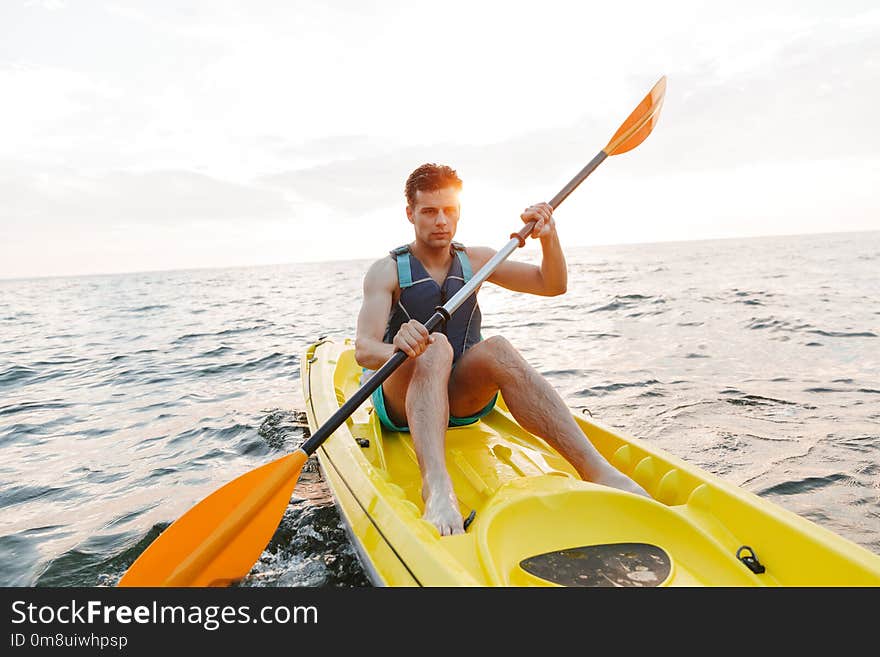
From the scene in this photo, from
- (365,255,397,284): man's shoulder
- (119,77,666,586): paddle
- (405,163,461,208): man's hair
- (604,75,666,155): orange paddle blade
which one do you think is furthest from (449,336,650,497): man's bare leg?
(604,75,666,155): orange paddle blade

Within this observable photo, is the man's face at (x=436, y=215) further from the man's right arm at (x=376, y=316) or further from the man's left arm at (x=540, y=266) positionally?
the man's left arm at (x=540, y=266)

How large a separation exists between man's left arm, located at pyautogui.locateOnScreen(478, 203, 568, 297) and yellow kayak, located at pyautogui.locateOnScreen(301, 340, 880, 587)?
1022 mm

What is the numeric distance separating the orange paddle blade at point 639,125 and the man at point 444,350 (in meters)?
0.92

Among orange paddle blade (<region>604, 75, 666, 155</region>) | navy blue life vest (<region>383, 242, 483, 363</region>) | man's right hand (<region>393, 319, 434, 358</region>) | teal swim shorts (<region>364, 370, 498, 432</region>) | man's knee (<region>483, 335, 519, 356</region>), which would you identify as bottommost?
teal swim shorts (<region>364, 370, 498, 432</region>)

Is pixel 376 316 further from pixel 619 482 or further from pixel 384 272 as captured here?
pixel 619 482

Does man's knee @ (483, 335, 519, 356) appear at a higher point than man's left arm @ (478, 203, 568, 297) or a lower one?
lower

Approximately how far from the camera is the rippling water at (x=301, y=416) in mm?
3246

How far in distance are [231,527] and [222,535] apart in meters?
0.05

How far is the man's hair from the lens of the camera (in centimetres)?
289

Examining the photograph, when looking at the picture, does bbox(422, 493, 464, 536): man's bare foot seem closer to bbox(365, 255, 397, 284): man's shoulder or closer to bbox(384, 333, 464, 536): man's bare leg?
bbox(384, 333, 464, 536): man's bare leg

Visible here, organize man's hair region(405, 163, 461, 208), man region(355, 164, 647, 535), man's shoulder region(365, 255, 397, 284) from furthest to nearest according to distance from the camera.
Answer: man's shoulder region(365, 255, 397, 284)
man's hair region(405, 163, 461, 208)
man region(355, 164, 647, 535)

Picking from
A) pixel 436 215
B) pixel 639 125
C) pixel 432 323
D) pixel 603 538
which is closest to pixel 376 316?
pixel 432 323
